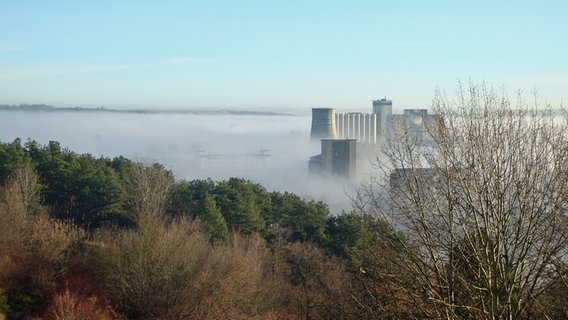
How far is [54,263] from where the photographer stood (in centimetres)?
1363

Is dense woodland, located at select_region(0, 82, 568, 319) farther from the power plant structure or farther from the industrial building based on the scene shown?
the industrial building

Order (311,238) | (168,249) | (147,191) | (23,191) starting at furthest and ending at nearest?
(147,191), (311,238), (23,191), (168,249)

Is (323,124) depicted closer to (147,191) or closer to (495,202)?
(147,191)

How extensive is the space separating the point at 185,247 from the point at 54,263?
3518mm

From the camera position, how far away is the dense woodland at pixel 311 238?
509cm

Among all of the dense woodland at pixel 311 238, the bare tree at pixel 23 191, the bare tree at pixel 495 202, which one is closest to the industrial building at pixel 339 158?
the dense woodland at pixel 311 238

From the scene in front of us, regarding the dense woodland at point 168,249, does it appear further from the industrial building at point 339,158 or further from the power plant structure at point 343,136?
the industrial building at point 339,158

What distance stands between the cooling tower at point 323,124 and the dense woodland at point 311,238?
40031 mm

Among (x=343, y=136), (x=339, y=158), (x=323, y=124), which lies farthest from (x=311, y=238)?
(x=343, y=136)

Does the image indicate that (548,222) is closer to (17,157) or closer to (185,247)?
(185,247)

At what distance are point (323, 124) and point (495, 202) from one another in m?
56.0

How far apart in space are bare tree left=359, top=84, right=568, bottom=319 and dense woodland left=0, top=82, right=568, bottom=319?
0.07 ft

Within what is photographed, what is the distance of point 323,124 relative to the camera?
200ft

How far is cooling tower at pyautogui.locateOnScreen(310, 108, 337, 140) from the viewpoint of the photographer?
6100cm
